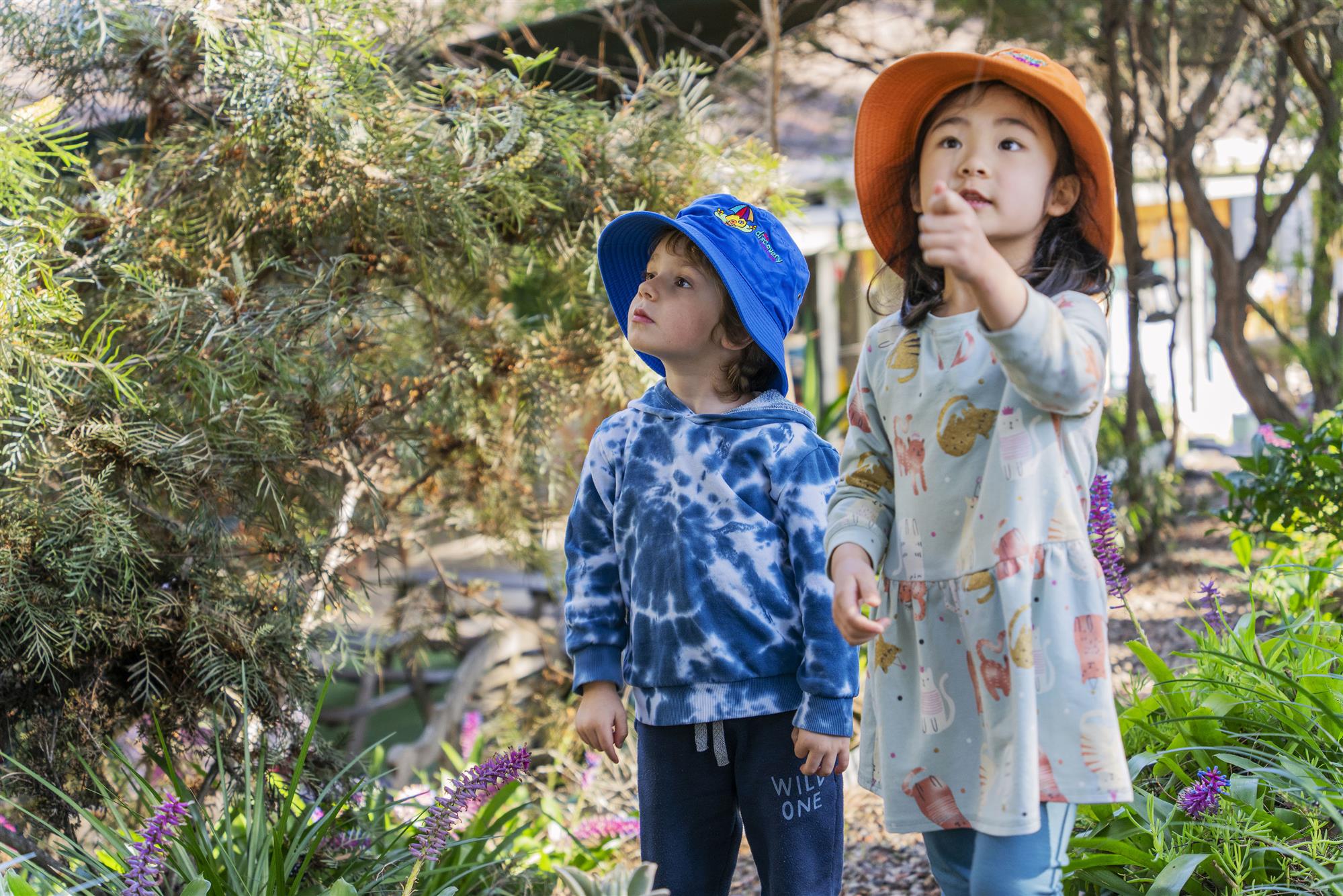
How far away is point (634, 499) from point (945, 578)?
1.92 ft

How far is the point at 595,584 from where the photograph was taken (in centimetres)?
190

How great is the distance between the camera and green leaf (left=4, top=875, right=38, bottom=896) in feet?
5.46

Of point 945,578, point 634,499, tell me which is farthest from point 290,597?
point 945,578

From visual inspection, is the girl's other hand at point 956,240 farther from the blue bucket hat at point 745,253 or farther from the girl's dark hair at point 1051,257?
the blue bucket hat at point 745,253

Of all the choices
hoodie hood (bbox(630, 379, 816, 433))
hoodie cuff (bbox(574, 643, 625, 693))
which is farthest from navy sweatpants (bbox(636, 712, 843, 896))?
hoodie hood (bbox(630, 379, 816, 433))

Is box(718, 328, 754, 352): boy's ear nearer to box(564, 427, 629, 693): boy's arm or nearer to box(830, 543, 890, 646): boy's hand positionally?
box(564, 427, 629, 693): boy's arm

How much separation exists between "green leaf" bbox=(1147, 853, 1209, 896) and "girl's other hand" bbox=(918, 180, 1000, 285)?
3.76 feet

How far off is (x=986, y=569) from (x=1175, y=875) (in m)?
0.81

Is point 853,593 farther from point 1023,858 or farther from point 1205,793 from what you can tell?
point 1205,793

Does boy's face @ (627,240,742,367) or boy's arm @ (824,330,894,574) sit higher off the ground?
boy's face @ (627,240,742,367)

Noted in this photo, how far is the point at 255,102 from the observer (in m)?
2.25

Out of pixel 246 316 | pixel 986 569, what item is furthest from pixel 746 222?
pixel 246 316

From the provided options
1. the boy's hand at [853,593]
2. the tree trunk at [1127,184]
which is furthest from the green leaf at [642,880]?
the tree trunk at [1127,184]

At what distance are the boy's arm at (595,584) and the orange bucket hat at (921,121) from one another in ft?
1.98
